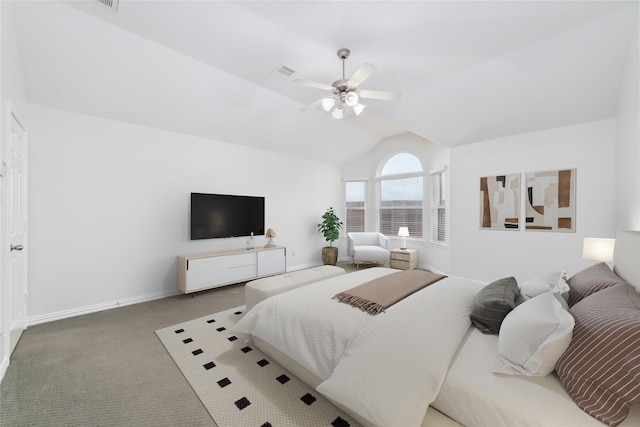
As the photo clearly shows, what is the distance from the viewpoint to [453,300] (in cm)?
191

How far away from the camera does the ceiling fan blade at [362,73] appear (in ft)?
7.23

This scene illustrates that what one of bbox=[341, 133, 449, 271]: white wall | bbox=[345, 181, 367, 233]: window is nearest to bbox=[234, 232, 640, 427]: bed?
bbox=[341, 133, 449, 271]: white wall

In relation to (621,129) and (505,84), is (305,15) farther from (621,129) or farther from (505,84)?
(621,129)

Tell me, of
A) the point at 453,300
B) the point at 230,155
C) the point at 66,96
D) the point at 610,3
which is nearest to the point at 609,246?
the point at 453,300

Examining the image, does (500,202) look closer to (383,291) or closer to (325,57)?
(383,291)

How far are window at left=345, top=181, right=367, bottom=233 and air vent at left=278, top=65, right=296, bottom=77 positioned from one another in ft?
12.7

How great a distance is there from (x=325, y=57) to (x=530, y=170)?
3355 mm

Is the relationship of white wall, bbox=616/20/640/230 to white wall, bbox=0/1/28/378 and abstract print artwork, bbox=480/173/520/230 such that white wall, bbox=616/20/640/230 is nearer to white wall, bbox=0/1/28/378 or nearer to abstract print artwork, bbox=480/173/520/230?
abstract print artwork, bbox=480/173/520/230

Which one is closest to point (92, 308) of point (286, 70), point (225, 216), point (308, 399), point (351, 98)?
point (225, 216)

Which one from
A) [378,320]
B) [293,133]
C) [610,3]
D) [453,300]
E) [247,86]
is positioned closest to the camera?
[378,320]

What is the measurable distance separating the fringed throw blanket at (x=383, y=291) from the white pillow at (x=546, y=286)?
748 millimetres

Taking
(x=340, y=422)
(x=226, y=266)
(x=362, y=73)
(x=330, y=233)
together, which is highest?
(x=362, y=73)

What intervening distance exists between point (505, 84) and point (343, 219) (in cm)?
434

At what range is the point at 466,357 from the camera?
4.44 ft
